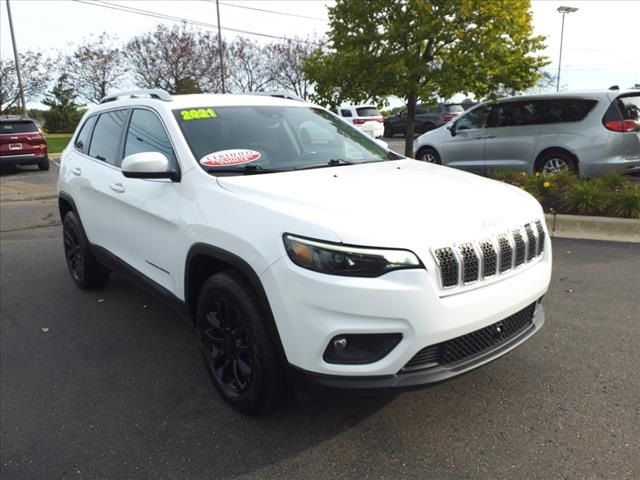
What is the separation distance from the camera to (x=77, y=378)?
3.55 metres

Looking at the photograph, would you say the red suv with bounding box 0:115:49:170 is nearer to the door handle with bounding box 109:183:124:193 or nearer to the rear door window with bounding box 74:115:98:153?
the rear door window with bounding box 74:115:98:153

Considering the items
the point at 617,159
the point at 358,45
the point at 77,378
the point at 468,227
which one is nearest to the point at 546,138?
the point at 617,159

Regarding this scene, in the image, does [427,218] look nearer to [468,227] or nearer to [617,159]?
[468,227]

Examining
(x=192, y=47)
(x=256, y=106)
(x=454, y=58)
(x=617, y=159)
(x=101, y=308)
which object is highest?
(x=192, y=47)

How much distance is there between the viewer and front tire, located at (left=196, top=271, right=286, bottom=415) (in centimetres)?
263

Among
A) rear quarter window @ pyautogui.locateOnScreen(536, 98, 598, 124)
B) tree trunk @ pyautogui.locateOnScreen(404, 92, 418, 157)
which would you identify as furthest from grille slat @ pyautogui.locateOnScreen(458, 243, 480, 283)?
tree trunk @ pyautogui.locateOnScreen(404, 92, 418, 157)

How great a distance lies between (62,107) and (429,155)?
111ft

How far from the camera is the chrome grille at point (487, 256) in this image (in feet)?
8.00

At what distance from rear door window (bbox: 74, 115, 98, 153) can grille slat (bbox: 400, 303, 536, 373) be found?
3.89 meters

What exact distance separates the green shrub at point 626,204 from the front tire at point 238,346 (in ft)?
18.4

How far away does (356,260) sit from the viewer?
7.73 feet

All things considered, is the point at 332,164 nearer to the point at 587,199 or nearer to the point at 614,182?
the point at 587,199

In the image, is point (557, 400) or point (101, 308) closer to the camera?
point (557, 400)

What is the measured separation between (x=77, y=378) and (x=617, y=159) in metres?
7.77
